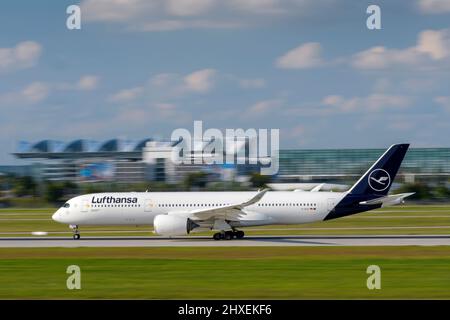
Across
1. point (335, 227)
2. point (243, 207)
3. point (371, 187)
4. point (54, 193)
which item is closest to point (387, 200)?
point (371, 187)

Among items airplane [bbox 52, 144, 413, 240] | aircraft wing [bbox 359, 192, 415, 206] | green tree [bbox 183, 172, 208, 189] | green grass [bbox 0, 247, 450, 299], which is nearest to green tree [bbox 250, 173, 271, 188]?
green tree [bbox 183, 172, 208, 189]

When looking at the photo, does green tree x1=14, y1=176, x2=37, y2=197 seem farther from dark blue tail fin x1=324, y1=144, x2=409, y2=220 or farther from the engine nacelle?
dark blue tail fin x1=324, y1=144, x2=409, y2=220

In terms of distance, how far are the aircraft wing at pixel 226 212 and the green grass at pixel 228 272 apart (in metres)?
5.71

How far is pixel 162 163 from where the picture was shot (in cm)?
15675

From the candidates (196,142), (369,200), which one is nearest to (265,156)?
(196,142)

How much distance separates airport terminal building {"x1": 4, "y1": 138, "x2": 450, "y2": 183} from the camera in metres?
150

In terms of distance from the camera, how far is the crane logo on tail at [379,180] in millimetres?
45219

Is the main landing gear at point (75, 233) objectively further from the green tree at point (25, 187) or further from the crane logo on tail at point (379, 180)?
the green tree at point (25, 187)

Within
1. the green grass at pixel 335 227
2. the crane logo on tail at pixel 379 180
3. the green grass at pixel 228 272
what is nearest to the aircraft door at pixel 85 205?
the green grass at pixel 335 227

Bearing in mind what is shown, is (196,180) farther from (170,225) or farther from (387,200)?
(170,225)

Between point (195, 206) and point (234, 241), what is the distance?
3721 mm

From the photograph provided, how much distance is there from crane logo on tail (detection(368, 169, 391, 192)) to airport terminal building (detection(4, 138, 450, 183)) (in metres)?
90.9
